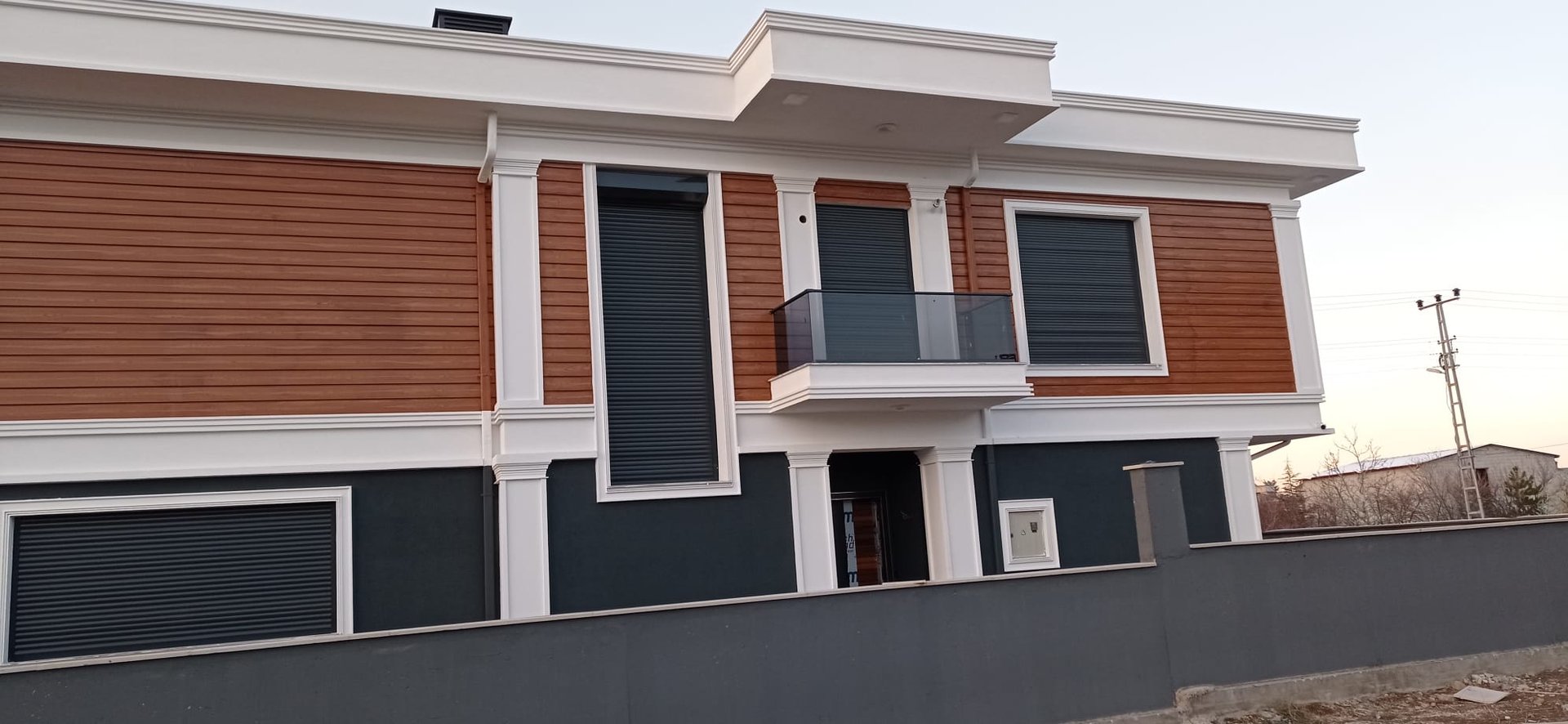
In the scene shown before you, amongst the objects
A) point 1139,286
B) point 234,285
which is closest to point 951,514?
point 1139,286

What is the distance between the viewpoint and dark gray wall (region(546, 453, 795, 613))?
1101cm

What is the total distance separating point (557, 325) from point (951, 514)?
15.2 ft

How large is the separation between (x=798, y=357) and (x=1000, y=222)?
11.0 ft

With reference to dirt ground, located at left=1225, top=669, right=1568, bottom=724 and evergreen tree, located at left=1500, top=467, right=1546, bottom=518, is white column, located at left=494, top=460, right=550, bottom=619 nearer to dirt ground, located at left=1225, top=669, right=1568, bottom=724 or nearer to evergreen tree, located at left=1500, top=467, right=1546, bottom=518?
dirt ground, located at left=1225, top=669, right=1568, bottom=724

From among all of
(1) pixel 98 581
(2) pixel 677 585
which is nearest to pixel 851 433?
(2) pixel 677 585

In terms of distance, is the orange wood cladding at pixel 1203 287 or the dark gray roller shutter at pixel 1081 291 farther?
the dark gray roller shutter at pixel 1081 291

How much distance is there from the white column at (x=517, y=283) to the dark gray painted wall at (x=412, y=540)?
0.91 meters

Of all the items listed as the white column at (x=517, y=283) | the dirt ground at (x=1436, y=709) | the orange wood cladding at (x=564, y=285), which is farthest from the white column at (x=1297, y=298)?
the white column at (x=517, y=283)

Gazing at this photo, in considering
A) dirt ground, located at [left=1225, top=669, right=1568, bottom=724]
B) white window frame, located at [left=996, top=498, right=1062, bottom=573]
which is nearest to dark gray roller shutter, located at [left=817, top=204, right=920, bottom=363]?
white window frame, located at [left=996, top=498, right=1062, bottom=573]

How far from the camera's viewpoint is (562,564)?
10938 millimetres

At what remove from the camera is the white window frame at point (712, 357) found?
11.3 meters

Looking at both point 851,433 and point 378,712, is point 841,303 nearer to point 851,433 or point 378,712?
point 851,433

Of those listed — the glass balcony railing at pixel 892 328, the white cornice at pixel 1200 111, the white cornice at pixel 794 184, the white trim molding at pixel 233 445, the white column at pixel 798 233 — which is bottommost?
the white trim molding at pixel 233 445

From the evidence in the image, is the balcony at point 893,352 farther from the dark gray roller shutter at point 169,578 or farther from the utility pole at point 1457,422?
the utility pole at point 1457,422
